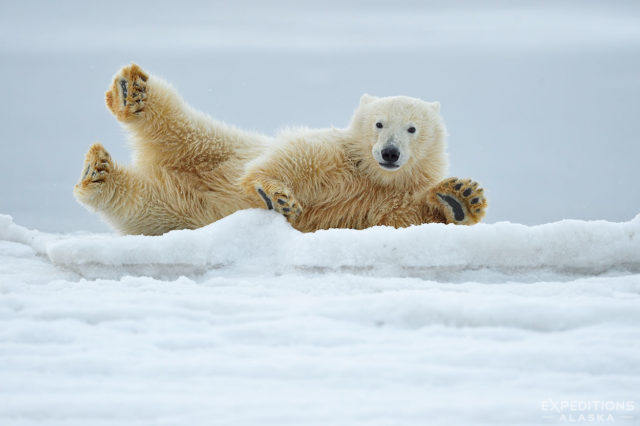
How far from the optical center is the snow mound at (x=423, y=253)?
316cm

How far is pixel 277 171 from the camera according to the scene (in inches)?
161

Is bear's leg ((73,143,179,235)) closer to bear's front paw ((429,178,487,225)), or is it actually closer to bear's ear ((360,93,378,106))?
bear's ear ((360,93,378,106))

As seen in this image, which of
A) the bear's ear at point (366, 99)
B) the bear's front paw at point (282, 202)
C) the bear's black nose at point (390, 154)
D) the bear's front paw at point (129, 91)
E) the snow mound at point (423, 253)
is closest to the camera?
the snow mound at point (423, 253)

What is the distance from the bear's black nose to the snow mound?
870mm

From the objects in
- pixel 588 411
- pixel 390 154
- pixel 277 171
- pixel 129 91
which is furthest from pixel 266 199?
pixel 588 411

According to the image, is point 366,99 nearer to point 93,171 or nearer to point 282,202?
point 282,202

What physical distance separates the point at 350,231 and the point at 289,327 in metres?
1.23

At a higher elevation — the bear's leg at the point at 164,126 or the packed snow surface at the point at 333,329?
the bear's leg at the point at 164,126

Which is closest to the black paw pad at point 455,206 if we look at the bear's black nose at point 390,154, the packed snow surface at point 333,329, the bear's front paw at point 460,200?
the bear's front paw at point 460,200

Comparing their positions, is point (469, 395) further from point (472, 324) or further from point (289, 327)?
point (289, 327)

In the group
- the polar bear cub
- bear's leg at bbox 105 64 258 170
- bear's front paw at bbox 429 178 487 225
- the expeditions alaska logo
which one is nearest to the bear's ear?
the polar bear cub

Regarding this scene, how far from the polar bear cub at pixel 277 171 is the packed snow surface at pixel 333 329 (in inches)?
26.5

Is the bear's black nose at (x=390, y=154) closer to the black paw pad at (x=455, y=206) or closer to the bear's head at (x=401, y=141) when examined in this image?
the bear's head at (x=401, y=141)

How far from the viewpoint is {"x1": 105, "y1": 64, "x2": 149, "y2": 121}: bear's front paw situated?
4.40 metres
